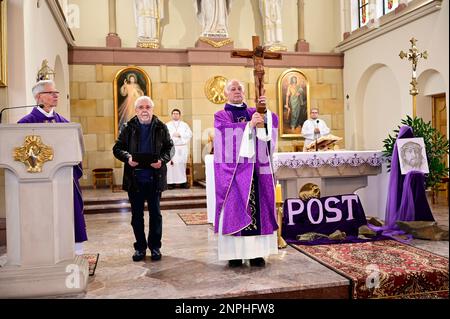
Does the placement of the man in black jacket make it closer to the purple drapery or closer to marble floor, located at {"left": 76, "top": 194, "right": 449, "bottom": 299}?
marble floor, located at {"left": 76, "top": 194, "right": 449, "bottom": 299}

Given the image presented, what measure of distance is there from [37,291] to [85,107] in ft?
27.3

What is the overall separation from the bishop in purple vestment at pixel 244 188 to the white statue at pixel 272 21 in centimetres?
815

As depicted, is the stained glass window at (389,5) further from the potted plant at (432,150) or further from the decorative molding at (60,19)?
the decorative molding at (60,19)

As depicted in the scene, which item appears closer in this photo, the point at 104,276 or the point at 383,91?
the point at 104,276

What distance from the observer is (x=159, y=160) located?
4.22 metres

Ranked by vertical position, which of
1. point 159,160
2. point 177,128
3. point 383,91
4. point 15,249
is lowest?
point 15,249

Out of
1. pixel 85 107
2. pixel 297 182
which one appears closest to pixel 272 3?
pixel 85 107

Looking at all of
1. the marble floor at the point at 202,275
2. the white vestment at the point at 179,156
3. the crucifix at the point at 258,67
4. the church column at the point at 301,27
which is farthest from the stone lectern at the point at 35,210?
the church column at the point at 301,27

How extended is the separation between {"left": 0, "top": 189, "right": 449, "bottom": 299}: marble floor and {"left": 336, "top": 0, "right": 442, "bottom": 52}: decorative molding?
5.49 meters

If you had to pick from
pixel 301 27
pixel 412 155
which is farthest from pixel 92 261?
pixel 301 27

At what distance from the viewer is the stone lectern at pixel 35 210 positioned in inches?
127

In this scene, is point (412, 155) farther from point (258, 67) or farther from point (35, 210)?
point (35, 210)

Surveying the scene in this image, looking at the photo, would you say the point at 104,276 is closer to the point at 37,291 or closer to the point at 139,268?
the point at 139,268

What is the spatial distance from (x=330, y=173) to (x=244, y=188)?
250cm
